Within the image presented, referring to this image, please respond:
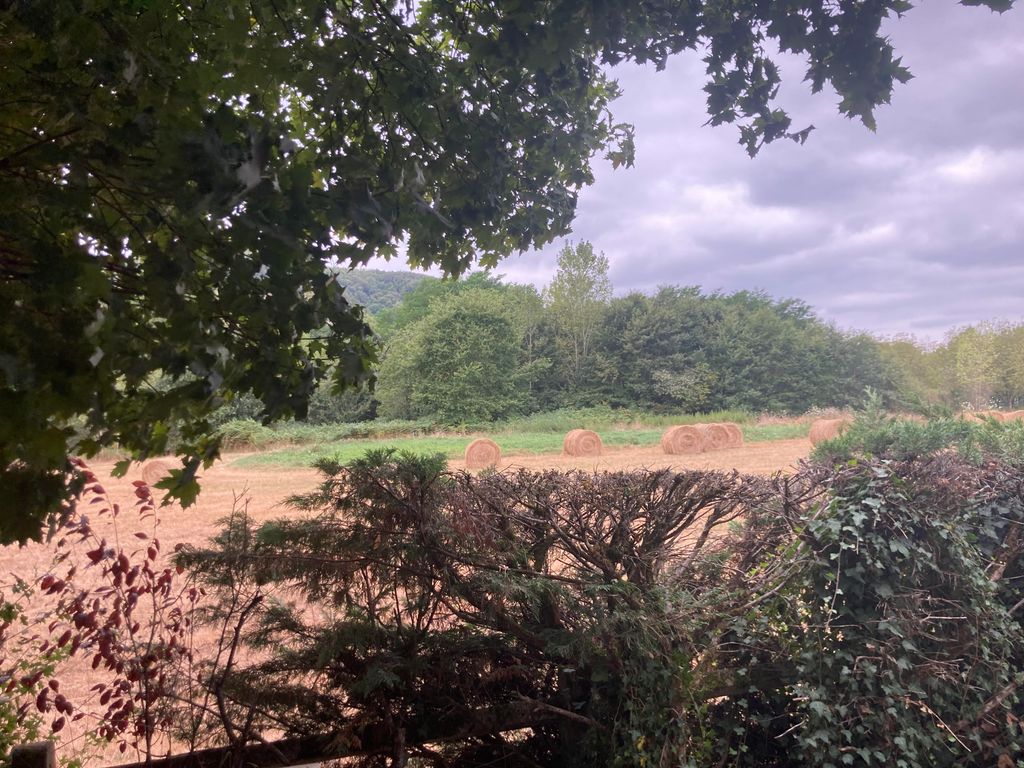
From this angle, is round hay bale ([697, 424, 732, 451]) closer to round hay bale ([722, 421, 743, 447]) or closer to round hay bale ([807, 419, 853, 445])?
round hay bale ([722, 421, 743, 447])

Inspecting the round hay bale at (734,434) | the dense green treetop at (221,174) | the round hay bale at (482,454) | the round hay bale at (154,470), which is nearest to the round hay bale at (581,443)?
the round hay bale at (482,454)

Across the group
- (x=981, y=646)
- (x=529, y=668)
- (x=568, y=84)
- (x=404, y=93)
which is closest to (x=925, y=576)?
(x=981, y=646)

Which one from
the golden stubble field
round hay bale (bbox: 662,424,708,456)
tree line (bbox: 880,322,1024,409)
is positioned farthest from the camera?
tree line (bbox: 880,322,1024,409)

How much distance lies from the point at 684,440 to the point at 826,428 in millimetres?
878

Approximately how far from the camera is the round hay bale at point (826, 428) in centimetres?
371

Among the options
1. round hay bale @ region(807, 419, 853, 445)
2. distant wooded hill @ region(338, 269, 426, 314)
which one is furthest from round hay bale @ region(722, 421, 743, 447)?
distant wooded hill @ region(338, 269, 426, 314)

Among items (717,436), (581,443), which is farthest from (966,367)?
(581,443)

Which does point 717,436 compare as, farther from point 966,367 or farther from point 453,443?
point 966,367

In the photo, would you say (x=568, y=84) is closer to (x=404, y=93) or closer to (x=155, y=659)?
(x=404, y=93)

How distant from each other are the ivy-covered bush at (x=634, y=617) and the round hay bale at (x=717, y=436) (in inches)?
25.7

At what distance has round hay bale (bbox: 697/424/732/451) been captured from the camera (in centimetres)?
355

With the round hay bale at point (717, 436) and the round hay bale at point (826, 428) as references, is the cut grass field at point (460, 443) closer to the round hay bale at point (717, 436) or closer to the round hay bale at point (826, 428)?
the round hay bale at point (826, 428)

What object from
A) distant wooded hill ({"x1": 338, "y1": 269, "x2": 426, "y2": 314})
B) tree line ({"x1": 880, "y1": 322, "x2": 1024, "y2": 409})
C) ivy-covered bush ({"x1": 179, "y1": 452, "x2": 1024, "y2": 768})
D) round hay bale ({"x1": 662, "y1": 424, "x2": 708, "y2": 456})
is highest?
distant wooded hill ({"x1": 338, "y1": 269, "x2": 426, "y2": 314})

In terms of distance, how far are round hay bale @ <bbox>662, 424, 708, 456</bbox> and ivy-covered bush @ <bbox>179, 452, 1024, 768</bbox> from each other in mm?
612
